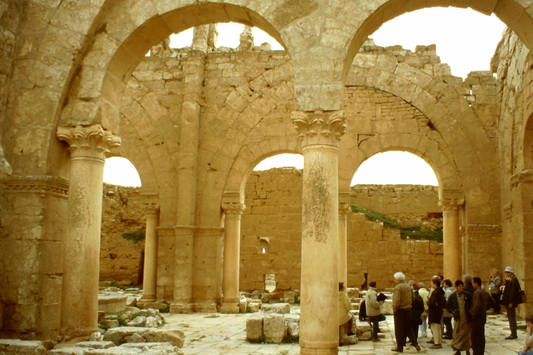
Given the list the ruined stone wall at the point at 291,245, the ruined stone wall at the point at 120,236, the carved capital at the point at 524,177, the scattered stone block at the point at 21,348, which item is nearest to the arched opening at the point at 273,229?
the ruined stone wall at the point at 291,245

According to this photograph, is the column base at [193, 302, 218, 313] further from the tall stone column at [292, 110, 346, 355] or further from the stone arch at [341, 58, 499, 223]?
the tall stone column at [292, 110, 346, 355]

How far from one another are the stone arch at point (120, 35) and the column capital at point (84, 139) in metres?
0.17

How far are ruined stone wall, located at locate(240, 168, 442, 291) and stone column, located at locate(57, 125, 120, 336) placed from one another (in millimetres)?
11092

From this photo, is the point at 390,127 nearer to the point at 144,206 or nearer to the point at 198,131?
the point at 198,131

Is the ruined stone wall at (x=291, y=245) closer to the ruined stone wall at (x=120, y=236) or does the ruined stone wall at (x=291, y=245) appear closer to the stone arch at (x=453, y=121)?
the ruined stone wall at (x=120, y=236)

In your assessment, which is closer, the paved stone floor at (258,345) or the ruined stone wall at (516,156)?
the paved stone floor at (258,345)

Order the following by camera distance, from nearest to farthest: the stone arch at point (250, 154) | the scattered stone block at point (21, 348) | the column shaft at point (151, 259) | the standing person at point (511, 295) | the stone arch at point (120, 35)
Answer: the scattered stone block at point (21, 348) < the stone arch at point (120, 35) < the standing person at point (511, 295) < the column shaft at point (151, 259) < the stone arch at point (250, 154)

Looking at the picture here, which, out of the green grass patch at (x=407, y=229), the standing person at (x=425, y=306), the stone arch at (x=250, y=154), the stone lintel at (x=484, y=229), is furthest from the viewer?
the green grass patch at (x=407, y=229)

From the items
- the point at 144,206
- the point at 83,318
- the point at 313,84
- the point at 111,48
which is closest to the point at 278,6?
the point at 313,84

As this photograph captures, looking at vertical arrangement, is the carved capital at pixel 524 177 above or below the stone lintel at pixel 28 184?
above

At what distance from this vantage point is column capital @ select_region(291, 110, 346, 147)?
23.4 ft

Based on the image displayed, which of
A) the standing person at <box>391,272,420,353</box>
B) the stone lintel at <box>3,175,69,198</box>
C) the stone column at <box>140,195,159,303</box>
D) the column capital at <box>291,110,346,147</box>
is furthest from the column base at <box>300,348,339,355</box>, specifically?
the stone column at <box>140,195,159,303</box>

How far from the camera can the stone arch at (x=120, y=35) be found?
801 centimetres

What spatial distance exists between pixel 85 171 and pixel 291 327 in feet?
13.4
